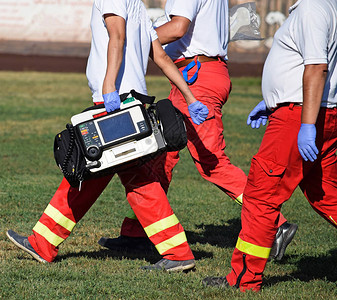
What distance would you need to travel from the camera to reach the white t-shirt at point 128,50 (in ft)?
15.3

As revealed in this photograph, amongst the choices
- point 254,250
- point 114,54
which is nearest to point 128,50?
point 114,54

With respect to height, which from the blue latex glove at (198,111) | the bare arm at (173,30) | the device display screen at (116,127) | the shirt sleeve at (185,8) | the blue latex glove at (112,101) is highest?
the shirt sleeve at (185,8)

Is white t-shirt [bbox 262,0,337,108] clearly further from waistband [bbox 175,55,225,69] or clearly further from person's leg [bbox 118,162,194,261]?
waistband [bbox 175,55,225,69]

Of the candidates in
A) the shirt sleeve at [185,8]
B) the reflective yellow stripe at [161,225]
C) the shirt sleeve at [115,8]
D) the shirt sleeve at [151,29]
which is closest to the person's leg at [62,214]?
the reflective yellow stripe at [161,225]

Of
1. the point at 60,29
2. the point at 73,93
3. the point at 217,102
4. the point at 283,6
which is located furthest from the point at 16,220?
the point at 283,6

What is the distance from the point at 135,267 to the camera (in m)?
4.94

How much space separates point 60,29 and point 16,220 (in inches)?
630

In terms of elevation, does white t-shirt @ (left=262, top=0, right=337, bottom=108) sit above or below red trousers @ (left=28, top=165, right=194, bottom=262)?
above

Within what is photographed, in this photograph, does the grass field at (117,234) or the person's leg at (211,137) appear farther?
the person's leg at (211,137)

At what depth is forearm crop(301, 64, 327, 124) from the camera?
153 inches

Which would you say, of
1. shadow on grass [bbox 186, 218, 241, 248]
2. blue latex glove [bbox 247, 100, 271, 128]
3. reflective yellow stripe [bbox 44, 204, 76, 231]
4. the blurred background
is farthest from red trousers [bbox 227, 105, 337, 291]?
the blurred background

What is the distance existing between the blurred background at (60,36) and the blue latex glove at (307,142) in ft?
56.5

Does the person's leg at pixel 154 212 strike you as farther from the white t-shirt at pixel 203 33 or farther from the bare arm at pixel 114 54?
the white t-shirt at pixel 203 33

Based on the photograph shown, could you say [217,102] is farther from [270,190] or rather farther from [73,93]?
[73,93]
